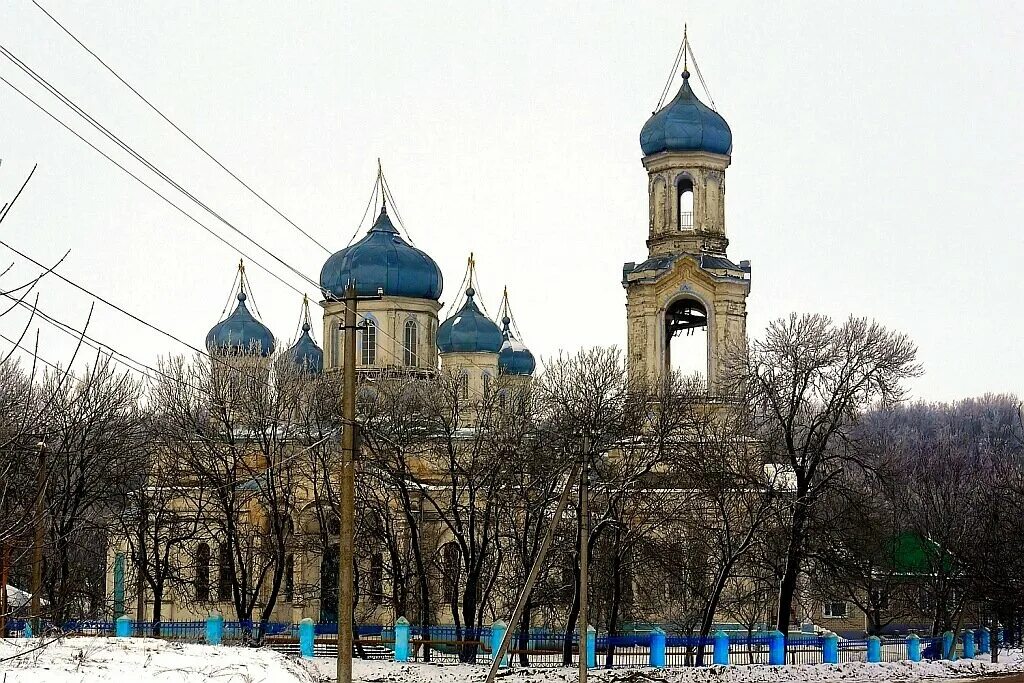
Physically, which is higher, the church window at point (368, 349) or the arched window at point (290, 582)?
the church window at point (368, 349)

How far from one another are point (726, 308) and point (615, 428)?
8637 mm

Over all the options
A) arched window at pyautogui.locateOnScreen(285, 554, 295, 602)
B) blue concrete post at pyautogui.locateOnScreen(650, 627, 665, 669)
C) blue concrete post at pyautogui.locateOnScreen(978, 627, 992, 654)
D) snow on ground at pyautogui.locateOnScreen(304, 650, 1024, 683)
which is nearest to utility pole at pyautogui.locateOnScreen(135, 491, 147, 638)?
arched window at pyautogui.locateOnScreen(285, 554, 295, 602)

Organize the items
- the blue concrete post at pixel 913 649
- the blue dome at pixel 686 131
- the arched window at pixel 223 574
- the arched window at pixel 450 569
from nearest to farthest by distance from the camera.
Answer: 1. the arched window at pixel 450 569
2. the blue concrete post at pixel 913 649
3. the arched window at pixel 223 574
4. the blue dome at pixel 686 131

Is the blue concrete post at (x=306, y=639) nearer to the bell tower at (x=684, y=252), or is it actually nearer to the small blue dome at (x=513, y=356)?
the bell tower at (x=684, y=252)

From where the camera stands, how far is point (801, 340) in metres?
37.9

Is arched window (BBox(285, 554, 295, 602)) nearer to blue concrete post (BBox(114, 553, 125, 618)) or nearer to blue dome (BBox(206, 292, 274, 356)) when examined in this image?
blue concrete post (BBox(114, 553, 125, 618))

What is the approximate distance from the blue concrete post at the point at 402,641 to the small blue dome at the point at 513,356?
A: 24505mm

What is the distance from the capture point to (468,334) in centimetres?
5409

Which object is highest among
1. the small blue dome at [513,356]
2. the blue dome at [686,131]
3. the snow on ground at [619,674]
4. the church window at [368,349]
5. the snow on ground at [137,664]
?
the blue dome at [686,131]

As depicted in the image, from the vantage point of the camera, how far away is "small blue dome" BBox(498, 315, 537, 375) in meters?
58.8

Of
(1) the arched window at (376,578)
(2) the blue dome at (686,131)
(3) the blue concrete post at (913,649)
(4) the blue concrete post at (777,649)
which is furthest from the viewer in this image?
(2) the blue dome at (686,131)

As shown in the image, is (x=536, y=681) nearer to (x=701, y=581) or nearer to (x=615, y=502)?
(x=615, y=502)

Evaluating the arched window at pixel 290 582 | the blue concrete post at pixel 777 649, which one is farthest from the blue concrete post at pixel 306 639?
the blue concrete post at pixel 777 649

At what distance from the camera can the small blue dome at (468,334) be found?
177ft
